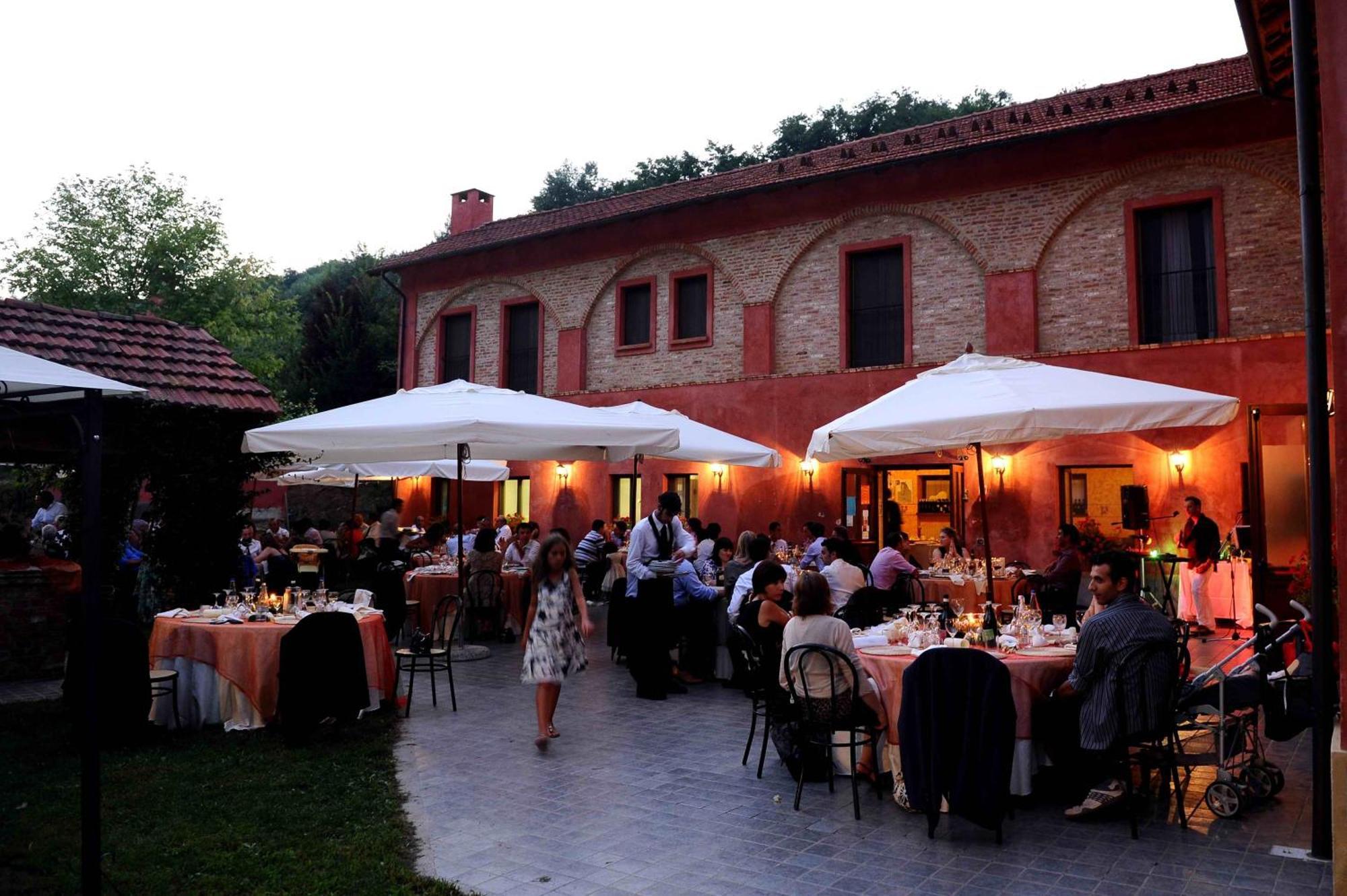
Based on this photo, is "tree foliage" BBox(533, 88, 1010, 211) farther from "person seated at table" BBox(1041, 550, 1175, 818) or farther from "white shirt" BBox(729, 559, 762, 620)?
"person seated at table" BBox(1041, 550, 1175, 818)

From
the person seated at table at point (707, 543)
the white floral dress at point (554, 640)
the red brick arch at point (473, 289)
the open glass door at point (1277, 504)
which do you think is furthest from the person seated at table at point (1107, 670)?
the red brick arch at point (473, 289)

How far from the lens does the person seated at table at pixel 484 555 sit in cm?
1066

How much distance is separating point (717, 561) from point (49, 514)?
9.80 metres

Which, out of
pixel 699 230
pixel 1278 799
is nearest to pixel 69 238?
pixel 699 230

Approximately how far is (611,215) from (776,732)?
44.9 feet

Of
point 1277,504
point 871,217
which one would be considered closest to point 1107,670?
point 1277,504

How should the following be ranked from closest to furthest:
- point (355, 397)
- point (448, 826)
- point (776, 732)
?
point (448, 826)
point (776, 732)
point (355, 397)

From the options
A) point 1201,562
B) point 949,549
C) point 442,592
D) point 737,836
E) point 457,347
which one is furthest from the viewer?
point 457,347

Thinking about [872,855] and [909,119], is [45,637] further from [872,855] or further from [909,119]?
[909,119]

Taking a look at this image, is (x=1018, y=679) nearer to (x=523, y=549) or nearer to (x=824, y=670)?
(x=824, y=670)

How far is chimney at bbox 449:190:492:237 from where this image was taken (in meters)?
23.5

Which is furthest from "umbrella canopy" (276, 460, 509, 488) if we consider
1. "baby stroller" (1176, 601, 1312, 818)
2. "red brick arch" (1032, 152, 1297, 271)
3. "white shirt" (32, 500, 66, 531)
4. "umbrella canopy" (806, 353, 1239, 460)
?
"baby stroller" (1176, 601, 1312, 818)

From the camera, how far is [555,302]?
749 inches

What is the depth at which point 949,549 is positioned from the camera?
38.6 feet
